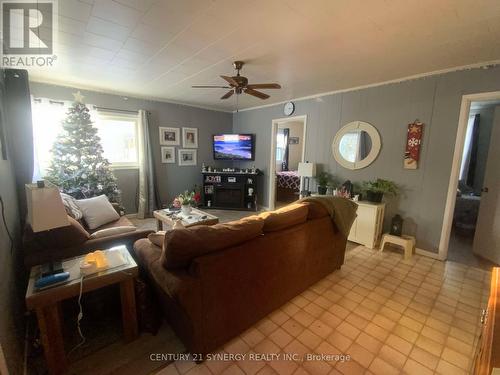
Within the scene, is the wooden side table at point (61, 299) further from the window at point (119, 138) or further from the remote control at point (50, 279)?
the window at point (119, 138)

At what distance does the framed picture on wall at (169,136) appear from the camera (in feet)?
15.9

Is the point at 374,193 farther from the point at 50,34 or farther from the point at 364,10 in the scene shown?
the point at 50,34

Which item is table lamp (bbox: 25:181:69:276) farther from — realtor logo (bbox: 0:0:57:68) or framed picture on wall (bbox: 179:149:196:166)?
framed picture on wall (bbox: 179:149:196:166)

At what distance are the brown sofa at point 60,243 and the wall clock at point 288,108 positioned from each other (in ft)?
12.4

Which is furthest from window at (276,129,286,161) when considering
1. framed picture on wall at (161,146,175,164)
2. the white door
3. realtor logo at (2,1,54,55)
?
realtor logo at (2,1,54,55)

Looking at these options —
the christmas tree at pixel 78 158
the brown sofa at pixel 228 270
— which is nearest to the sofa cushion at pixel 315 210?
the brown sofa at pixel 228 270

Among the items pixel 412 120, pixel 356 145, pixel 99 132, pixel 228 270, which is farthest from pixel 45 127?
pixel 412 120

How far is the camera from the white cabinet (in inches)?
126

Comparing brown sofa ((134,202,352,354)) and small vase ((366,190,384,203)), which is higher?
small vase ((366,190,384,203))

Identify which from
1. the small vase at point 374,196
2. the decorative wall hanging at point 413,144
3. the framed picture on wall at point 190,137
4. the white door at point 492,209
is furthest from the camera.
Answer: the framed picture on wall at point 190,137

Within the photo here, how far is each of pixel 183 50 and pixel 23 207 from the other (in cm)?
244

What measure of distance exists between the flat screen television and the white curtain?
1642 mm

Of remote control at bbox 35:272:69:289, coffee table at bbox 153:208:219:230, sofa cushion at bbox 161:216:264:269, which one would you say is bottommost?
coffee table at bbox 153:208:219:230

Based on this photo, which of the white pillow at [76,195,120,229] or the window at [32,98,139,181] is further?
the window at [32,98,139,181]
